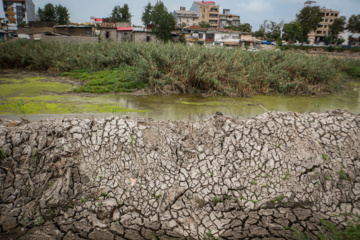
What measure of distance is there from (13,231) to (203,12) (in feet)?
219

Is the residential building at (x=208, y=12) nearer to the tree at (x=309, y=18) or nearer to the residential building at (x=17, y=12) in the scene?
the tree at (x=309, y=18)

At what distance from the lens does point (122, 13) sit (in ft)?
161

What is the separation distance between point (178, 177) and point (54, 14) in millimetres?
55640

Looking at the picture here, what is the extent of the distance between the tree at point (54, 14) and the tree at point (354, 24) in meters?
51.1

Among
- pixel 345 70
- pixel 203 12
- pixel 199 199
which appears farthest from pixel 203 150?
pixel 203 12

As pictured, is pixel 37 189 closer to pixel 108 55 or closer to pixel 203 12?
pixel 108 55

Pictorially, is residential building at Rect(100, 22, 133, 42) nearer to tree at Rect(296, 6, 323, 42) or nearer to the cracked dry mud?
tree at Rect(296, 6, 323, 42)

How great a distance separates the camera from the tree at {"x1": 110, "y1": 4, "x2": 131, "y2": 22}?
48.8 metres

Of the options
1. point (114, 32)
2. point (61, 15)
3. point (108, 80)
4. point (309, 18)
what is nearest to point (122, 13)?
point (61, 15)

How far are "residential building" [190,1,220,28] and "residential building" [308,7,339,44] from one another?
77.4 ft

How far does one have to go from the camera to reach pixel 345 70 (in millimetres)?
11945

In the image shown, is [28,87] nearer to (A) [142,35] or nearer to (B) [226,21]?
(A) [142,35]

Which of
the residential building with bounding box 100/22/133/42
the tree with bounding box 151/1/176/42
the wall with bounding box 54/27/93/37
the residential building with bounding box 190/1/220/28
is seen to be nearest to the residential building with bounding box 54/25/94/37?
the wall with bounding box 54/27/93/37

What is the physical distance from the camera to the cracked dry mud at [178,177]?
2051mm
